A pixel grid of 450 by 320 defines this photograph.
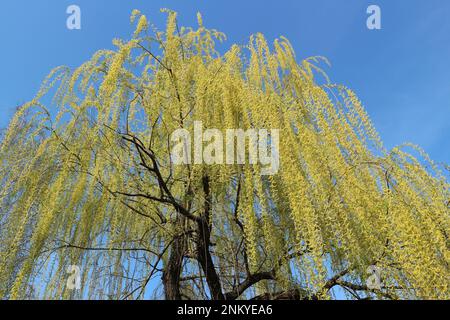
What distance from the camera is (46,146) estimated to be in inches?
103

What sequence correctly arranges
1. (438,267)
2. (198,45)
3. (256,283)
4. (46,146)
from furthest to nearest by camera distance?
(198,45), (256,283), (46,146), (438,267)

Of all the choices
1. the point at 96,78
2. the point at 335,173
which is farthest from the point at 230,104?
the point at 96,78

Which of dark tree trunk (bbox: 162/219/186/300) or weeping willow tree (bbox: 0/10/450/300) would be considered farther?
dark tree trunk (bbox: 162/219/186/300)

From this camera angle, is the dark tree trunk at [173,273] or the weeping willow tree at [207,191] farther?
the dark tree trunk at [173,273]

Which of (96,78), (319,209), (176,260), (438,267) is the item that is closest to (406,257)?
(438,267)

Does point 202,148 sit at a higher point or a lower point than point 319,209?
higher

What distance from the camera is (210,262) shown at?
9.45ft

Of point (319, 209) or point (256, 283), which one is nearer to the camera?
point (319, 209)

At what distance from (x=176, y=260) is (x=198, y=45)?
189cm

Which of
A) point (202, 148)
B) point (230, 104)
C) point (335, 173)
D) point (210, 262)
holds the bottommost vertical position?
point (210, 262)

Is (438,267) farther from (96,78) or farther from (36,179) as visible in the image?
(96,78)
